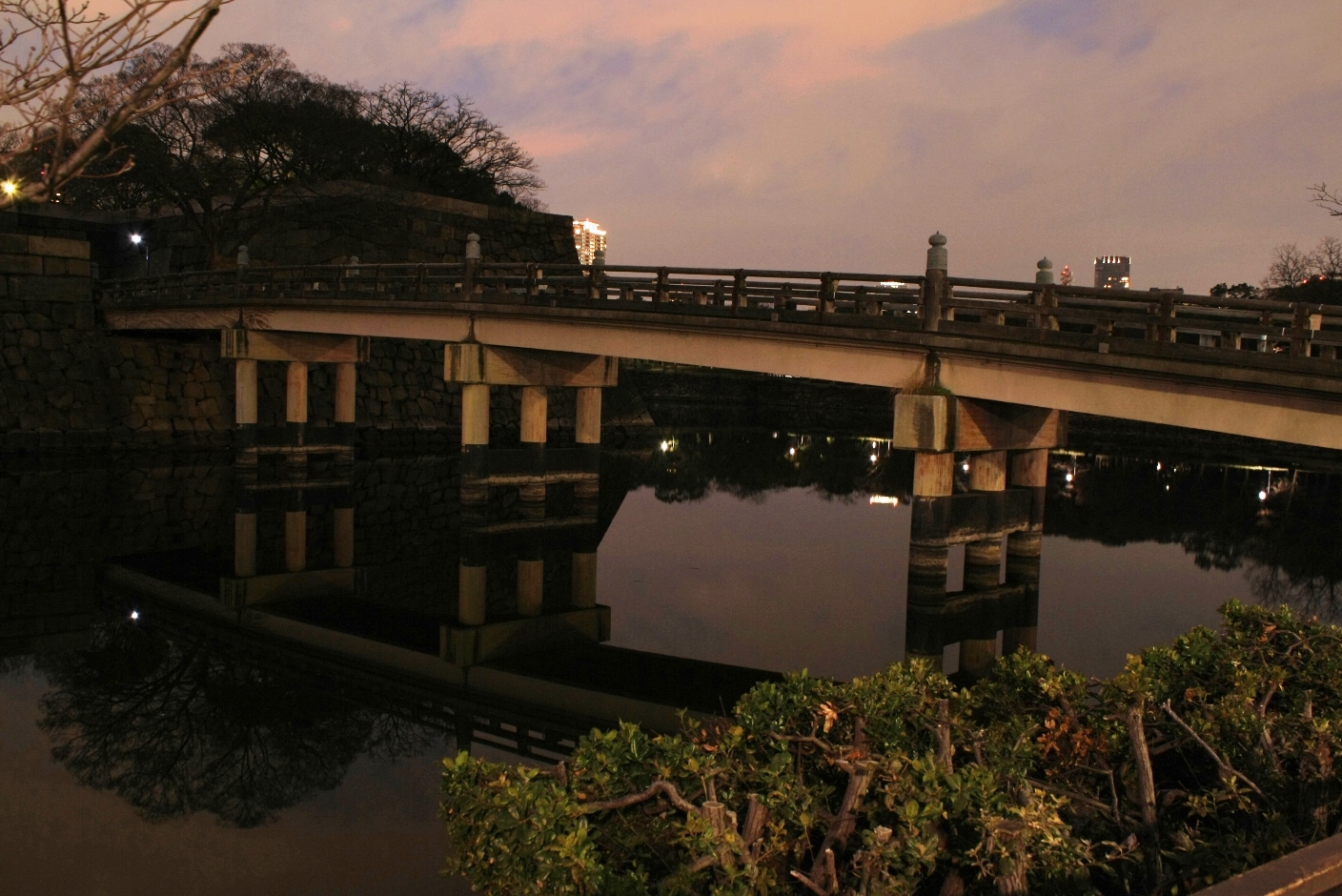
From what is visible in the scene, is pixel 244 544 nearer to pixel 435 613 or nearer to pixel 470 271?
pixel 435 613

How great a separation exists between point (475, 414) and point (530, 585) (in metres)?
6.73

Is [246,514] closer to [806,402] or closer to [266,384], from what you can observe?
[266,384]

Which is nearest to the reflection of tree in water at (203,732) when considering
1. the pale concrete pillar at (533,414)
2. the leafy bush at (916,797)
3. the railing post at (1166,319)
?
the leafy bush at (916,797)

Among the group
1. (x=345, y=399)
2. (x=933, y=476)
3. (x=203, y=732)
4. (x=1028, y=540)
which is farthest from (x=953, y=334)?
(x=345, y=399)

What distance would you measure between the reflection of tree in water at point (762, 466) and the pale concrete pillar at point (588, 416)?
455cm

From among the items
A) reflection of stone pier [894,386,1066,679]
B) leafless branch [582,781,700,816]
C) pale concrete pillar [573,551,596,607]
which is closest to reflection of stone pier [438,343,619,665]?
pale concrete pillar [573,551,596,607]

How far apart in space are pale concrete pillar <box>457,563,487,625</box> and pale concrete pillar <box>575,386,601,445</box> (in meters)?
6.92

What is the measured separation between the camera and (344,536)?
2198 centimetres

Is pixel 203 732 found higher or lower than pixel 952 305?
lower

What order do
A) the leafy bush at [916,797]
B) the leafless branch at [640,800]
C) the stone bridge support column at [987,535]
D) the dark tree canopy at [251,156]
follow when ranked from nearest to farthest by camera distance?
1. the leafy bush at [916,797]
2. the leafless branch at [640,800]
3. the stone bridge support column at [987,535]
4. the dark tree canopy at [251,156]

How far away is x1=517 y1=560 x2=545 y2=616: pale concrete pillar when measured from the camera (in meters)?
16.8

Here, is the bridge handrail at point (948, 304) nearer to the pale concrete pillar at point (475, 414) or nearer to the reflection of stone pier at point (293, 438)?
the pale concrete pillar at point (475, 414)

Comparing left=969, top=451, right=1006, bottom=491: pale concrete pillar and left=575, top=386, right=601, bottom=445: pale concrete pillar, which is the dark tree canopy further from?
left=969, top=451, right=1006, bottom=491: pale concrete pillar

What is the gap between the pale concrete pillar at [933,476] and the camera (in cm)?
1608
